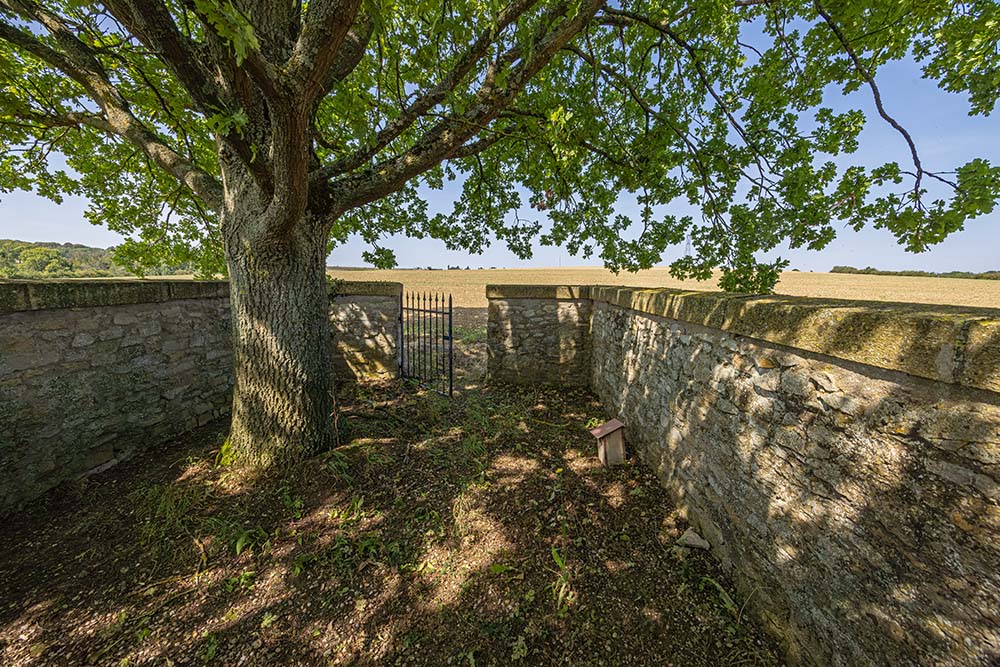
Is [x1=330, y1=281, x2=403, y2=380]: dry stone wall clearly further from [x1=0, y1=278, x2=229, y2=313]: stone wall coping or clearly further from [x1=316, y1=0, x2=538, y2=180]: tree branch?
[x1=316, y1=0, x2=538, y2=180]: tree branch

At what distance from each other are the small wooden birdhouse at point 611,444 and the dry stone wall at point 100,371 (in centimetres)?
547

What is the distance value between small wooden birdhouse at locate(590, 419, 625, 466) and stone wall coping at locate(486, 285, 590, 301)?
2936 millimetres

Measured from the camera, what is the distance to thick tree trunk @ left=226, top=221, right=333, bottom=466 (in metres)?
3.43

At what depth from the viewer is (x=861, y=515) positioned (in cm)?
163

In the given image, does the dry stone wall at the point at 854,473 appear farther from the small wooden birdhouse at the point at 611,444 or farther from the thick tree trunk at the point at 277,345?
the thick tree trunk at the point at 277,345

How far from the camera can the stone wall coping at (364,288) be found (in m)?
6.32

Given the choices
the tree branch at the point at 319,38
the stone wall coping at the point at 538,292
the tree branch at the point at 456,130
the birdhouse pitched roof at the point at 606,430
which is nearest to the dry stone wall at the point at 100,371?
the tree branch at the point at 456,130

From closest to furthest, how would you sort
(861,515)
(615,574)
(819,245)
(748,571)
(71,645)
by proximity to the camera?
(861,515) < (71,645) < (748,571) < (615,574) < (819,245)

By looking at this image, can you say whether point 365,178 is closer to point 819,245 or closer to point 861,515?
point 861,515

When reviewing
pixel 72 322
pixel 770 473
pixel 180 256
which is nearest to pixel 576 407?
pixel 770 473

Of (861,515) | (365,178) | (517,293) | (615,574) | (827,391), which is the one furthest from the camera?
(517,293)

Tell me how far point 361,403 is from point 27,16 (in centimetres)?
498

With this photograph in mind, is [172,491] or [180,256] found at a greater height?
[180,256]

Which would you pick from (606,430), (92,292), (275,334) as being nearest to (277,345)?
(275,334)
